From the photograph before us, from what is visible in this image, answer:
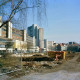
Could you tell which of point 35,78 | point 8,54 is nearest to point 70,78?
point 35,78

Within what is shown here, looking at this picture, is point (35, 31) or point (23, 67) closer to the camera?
point (35, 31)

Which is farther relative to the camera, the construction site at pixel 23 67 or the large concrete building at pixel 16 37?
the construction site at pixel 23 67

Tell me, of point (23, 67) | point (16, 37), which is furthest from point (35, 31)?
point (23, 67)

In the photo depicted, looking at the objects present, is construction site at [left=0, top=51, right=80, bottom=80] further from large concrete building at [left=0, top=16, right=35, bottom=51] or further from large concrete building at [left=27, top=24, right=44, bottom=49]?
large concrete building at [left=27, top=24, right=44, bottom=49]

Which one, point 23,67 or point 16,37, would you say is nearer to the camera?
point 16,37

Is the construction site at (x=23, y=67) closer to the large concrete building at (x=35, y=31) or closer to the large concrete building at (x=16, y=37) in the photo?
the large concrete building at (x=16, y=37)

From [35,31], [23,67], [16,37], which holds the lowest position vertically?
[23,67]

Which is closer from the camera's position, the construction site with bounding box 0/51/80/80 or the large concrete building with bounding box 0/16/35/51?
the large concrete building with bounding box 0/16/35/51

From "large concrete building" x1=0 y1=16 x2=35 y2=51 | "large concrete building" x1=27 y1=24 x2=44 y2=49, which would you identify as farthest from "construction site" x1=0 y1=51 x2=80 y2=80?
"large concrete building" x1=27 y1=24 x2=44 y2=49

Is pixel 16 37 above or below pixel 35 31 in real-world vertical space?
below

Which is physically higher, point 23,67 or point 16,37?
point 16,37

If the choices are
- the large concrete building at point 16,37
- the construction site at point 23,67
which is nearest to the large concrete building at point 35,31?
the large concrete building at point 16,37

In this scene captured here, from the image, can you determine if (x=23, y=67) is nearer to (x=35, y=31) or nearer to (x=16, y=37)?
(x=16, y=37)

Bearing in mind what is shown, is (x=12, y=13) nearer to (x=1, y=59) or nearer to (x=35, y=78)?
(x=35, y=78)
